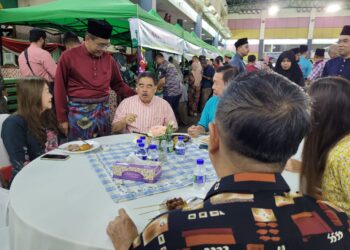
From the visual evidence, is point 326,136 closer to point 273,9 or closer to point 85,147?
point 85,147

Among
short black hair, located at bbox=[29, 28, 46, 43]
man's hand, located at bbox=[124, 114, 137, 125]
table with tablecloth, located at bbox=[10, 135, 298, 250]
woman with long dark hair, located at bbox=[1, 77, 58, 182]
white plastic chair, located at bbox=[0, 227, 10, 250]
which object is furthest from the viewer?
short black hair, located at bbox=[29, 28, 46, 43]

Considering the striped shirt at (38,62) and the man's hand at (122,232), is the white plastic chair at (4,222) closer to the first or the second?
the man's hand at (122,232)

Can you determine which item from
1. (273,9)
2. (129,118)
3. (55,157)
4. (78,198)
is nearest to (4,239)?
(55,157)

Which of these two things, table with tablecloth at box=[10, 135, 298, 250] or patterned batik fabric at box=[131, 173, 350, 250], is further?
table with tablecloth at box=[10, 135, 298, 250]

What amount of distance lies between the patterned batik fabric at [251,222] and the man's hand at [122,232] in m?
0.20

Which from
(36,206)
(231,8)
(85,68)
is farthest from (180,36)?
(231,8)

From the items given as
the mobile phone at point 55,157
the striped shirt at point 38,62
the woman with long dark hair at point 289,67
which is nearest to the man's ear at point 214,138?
the mobile phone at point 55,157

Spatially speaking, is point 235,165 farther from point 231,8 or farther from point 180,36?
point 231,8

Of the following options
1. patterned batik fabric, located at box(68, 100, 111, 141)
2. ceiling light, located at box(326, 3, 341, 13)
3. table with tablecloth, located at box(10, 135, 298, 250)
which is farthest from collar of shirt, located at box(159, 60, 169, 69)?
ceiling light, located at box(326, 3, 341, 13)

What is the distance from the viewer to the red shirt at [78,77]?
240cm

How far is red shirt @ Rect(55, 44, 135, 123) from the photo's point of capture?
7.88 ft

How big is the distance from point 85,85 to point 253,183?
215cm

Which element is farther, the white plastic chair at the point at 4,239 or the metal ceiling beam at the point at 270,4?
the metal ceiling beam at the point at 270,4

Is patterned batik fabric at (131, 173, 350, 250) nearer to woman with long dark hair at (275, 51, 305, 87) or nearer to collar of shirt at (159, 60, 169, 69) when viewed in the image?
woman with long dark hair at (275, 51, 305, 87)
